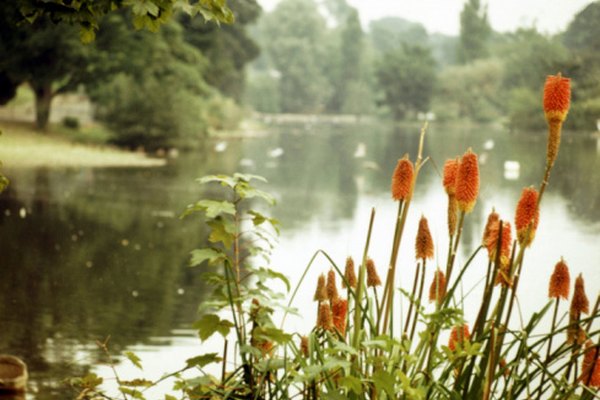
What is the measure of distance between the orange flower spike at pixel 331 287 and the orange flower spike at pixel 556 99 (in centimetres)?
38

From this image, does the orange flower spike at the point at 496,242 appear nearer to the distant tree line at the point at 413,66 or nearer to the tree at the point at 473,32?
the distant tree line at the point at 413,66

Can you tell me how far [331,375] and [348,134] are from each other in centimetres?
317

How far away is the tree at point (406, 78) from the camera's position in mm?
3650

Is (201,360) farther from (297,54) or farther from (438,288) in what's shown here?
(297,54)

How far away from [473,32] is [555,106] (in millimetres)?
2694

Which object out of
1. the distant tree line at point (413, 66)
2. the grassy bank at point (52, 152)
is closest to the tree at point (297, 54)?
the distant tree line at point (413, 66)

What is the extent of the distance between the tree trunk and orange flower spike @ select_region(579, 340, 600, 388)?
3.47 meters

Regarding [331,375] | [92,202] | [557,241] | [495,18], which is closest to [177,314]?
[92,202]

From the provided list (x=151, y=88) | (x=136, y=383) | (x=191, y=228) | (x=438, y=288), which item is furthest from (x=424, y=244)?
(x=151, y=88)

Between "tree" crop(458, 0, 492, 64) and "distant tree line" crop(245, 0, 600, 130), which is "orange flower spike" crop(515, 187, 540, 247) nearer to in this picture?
"distant tree line" crop(245, 0, 600, 130)

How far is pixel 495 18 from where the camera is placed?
10.8 feet

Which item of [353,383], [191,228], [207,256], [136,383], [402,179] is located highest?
[402,179]

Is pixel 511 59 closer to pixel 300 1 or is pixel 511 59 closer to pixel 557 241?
pixel 557 241

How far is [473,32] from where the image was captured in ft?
11.4
